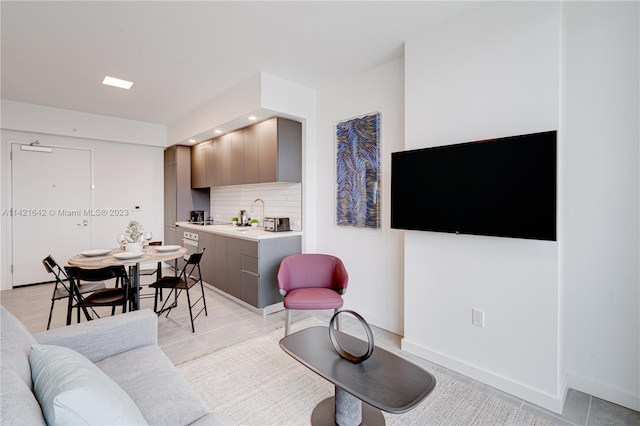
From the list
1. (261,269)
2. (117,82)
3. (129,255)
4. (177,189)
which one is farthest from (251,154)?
(177,189)

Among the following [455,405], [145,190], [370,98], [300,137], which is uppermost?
[370,98]

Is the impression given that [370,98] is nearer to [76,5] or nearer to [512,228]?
[512,228]

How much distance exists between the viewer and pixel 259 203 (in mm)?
4883

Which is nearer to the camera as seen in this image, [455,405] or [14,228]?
[455,405]

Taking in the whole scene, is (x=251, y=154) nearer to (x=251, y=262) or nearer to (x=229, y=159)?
(x=229, y=159)

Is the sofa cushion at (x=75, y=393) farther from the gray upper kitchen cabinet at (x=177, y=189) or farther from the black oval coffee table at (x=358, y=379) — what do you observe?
the gray upper kitchen cabinet at (x=177, y=189)

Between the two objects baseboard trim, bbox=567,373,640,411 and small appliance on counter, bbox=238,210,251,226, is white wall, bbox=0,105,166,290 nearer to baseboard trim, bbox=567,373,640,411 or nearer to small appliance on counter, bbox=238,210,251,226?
small appliance on counter, bbox=238,210,251,226

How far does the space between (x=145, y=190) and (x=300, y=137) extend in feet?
12.4

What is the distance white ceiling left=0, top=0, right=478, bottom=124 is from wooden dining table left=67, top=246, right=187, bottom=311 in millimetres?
2023

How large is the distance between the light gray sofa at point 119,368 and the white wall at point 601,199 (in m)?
2.50

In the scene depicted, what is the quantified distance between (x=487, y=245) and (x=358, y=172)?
1.61 metres

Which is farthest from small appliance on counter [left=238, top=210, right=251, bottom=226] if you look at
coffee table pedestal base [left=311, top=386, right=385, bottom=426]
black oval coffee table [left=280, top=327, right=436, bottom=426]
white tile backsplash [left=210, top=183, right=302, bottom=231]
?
coffee table pedestal base [left=311, top=386, right=385, bottom=426]

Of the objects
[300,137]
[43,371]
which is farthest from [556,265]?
[300,137]

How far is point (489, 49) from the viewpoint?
7.59 feet
